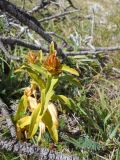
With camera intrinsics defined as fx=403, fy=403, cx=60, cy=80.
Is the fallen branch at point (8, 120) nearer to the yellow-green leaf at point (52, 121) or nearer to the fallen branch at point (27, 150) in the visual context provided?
the yellow-green leaf at point (52, 121)

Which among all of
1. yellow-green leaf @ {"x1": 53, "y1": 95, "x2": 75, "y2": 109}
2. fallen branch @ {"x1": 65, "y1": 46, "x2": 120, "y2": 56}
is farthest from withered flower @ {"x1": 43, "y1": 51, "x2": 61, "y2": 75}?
fallen branch @ {"x1": 65, "y1": 46, "x2": 120, "y2": 56}

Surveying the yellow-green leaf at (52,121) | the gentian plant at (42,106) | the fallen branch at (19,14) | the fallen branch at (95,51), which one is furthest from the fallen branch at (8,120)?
the fallen branch at (95,51)

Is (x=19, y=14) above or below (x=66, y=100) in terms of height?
above

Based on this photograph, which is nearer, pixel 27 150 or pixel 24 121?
pixel 27 150

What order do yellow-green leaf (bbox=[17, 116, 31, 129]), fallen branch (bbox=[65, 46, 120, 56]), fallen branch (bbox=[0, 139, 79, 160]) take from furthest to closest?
fallen branch (bbox=[65, 46, 120, 56])
yellow-green leaf (bbox=[17, 116, 31, 129])
fallen branch (bbox=[0, 139, 79, 160])

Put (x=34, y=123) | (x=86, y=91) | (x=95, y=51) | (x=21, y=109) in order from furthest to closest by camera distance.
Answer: (x=95, y=51) → (x=86, y=91) → (x=21, y=109) → (x=34, y=123)

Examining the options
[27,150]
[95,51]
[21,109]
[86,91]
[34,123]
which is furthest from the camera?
[95,51]

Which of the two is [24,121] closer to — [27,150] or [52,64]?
[52,64]

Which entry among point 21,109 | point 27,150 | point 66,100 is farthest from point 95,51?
point 27,150

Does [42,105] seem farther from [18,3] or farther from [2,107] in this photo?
Result: [18,3]

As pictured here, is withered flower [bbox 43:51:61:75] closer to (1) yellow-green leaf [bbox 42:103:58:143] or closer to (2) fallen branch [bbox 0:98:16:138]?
(1) yellow-green leaf [bbox 42:103:58:143]
